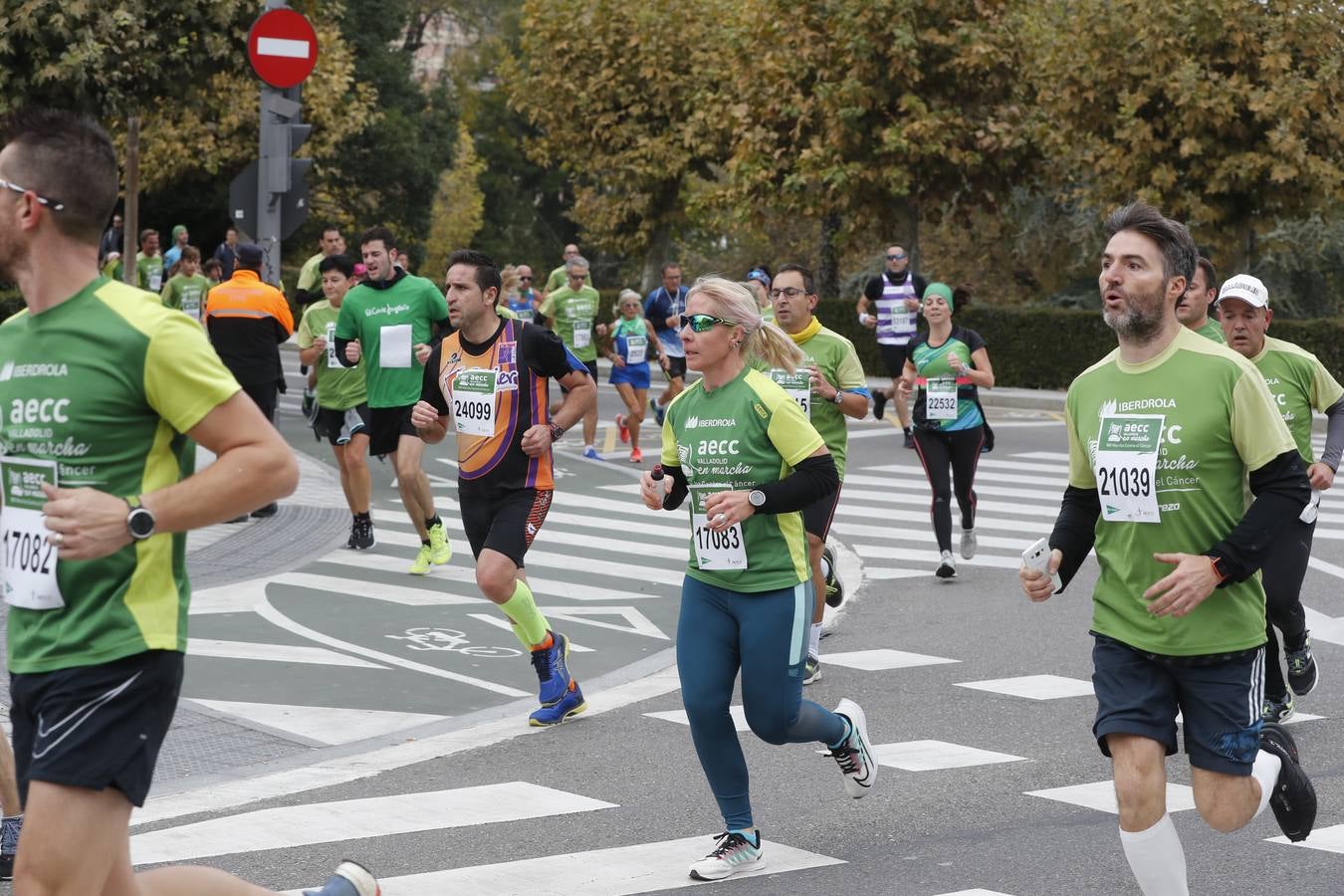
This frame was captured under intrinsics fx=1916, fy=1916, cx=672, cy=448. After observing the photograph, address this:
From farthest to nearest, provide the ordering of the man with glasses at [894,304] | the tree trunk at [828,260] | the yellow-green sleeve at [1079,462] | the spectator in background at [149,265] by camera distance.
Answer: the tree trunk at [828,260] → the spectator in background at [149,265] → the man with glasses at [894,304] → the yellow-green sleeve at [1079,462]

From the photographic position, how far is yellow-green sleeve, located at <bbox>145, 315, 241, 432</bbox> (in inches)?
141

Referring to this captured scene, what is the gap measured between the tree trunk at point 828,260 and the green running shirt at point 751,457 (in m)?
28.3

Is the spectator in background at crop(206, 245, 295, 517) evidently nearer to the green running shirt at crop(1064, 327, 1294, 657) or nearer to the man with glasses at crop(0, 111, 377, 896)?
the green running shirt at crop(1064, 327, 1294, 657)

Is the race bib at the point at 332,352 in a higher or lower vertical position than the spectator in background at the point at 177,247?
lower

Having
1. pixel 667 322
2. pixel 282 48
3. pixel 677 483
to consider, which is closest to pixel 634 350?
pixel 667 322

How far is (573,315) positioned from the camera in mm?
20406

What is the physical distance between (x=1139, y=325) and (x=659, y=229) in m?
35.3

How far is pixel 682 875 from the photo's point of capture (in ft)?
19.0

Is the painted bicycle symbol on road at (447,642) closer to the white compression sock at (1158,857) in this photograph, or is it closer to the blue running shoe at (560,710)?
the blue running shoe at (560,710)

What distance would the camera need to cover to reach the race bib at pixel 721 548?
591cm

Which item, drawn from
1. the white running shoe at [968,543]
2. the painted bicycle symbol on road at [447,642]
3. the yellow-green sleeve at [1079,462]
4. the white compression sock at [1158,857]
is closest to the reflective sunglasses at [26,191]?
the yellow-green sleeve at [1079,462]

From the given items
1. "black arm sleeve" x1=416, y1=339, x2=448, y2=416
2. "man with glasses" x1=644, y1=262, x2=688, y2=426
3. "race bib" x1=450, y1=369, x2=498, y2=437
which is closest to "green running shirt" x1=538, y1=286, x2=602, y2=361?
"man with glasses" x1=644, y1=262, x2=688, y2=426

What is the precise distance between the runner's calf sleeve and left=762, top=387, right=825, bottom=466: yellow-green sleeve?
227 centimetres

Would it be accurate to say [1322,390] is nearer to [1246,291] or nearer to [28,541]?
[1246,291]
